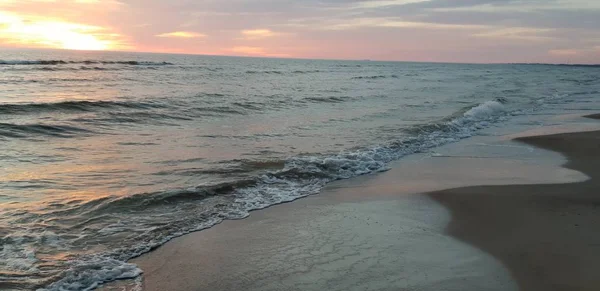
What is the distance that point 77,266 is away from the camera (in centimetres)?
494

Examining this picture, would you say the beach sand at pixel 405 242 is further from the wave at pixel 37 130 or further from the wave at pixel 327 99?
the wave at pixel 327 99

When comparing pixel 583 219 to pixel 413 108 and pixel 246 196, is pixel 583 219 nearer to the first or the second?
pixel 246 196

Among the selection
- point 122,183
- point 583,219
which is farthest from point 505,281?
point 122,183

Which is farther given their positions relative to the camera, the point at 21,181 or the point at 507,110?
the point at 507,110

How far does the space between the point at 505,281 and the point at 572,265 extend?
0.88 metres

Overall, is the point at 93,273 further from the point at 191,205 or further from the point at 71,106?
the point at 71,106

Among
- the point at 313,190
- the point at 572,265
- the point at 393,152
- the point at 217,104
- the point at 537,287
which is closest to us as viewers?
the point at 537,287

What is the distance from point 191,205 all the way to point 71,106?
45.3 ft

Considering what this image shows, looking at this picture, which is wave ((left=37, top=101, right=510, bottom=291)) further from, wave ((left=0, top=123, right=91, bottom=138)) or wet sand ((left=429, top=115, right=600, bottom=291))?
wave ((left=0, top=123, right=91, bottom=138))

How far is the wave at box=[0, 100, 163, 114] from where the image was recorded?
17.4 m

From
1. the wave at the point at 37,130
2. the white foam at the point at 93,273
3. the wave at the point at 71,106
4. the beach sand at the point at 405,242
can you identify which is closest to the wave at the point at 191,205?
the white foam at the point at 93,273

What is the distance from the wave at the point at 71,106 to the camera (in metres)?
17.4

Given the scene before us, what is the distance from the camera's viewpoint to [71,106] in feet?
61.4

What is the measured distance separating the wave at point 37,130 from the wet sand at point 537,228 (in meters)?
10.4
